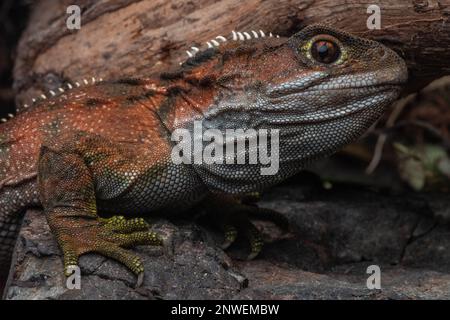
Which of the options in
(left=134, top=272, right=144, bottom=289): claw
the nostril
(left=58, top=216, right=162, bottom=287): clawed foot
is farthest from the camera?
the nostril

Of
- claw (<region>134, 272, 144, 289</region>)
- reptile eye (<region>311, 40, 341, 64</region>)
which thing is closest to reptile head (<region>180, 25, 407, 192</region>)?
reptile eye (<region>311, 40, 341, 64</region>)

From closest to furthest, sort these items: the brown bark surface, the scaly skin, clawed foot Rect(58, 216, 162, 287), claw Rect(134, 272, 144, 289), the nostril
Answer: claw Rect(134, 272, 144, 289) < clawed foot Rect(58, 216, 162, 287) < the scaly skin < the nostril < the brown bark surface

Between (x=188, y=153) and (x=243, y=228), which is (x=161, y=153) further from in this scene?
(x=243, y=228)

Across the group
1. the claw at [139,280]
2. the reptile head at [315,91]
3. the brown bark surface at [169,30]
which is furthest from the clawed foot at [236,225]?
the brown bark surface at [169,30]

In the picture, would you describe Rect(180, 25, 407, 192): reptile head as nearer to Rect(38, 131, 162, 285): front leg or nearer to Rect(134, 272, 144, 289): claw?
Rect(38, 131, 162, 285): front leg

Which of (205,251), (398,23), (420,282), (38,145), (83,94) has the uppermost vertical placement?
(398,23)

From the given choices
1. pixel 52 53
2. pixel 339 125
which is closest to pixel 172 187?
pixel 339 125

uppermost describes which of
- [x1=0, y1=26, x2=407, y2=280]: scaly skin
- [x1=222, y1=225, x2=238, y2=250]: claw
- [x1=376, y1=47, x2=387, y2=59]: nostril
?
[x1=376, y1=47, x2=387, y2=59]: nostril
